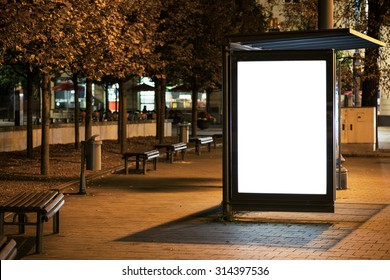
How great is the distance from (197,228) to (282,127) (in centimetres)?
181

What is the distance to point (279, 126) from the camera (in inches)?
477

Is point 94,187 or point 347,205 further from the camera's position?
point 94,187

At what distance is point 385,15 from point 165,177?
40.0ft

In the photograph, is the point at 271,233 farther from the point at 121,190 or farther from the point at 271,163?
the point at 121,190

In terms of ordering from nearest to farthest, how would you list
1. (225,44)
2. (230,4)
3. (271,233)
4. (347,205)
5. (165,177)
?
(271,233), (225,44), (347,205), (165,177), (230,4)

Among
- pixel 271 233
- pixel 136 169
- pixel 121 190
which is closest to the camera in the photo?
pixel 271 233

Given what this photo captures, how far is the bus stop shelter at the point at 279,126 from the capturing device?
11.8 meters

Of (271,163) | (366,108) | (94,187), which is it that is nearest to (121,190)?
(94,187)

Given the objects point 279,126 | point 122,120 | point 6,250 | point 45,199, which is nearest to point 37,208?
point 45,199

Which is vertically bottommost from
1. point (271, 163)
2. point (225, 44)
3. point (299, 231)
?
point (299, 231)

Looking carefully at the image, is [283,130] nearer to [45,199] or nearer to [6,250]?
[45,199]

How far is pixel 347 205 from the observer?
14.3m

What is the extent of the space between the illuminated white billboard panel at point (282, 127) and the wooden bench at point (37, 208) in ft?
8.63

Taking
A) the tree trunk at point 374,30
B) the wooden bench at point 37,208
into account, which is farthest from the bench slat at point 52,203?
the tree trunk at point 374,30
